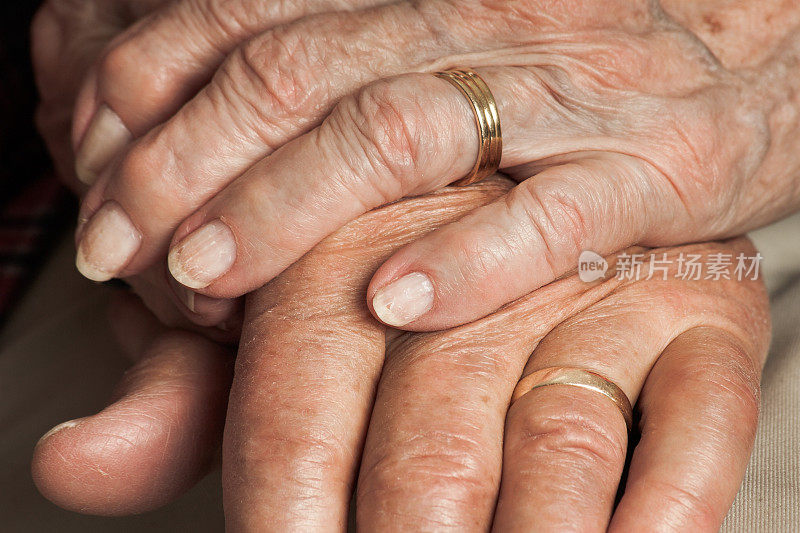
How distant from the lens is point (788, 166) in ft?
3.08

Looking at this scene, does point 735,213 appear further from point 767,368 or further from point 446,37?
point 446,37

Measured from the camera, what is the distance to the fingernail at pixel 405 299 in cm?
66

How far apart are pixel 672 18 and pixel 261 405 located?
642mm

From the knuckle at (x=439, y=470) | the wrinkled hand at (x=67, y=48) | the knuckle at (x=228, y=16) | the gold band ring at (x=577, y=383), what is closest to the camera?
the knuckle at (x=439, y=470)

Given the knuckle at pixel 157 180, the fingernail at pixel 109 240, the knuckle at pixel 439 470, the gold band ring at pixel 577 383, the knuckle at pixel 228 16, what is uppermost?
the knuckle at pixel 228 16

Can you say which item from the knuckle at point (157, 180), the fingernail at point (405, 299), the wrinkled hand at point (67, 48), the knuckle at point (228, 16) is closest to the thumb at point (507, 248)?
the fingernail at point (405, 299)

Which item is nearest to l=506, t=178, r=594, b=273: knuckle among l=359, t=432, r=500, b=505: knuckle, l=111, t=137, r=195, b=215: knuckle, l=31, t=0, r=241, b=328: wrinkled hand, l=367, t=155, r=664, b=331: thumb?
l=367, t=155, r=664, b=331: thumb

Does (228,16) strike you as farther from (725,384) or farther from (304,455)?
(725,384)

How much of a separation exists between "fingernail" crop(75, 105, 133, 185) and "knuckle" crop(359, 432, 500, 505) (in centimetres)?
51

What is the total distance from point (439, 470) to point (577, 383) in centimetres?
17

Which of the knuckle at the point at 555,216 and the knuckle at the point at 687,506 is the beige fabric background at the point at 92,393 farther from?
the knuckle at the point at 555,216

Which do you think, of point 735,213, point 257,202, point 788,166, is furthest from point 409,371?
point 788,166

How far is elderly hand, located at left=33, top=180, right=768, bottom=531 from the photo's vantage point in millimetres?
589

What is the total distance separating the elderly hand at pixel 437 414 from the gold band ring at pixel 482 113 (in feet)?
0.16
